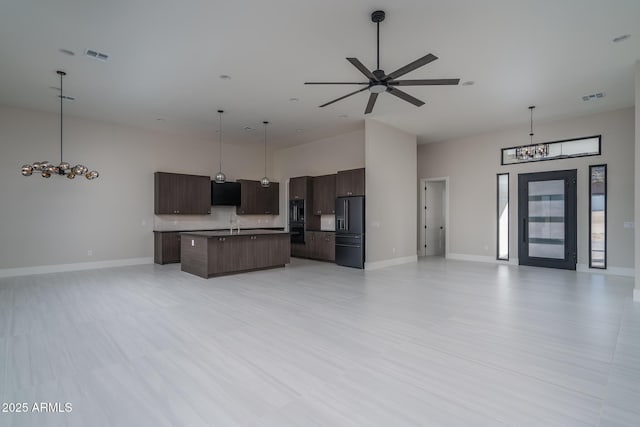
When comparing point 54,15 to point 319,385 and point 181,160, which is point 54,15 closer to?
point 319,385

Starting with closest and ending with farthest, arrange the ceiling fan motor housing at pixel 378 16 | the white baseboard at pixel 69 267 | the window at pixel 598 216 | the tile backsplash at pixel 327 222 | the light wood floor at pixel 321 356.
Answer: the light wood floor at pixel 321 356, the ceiling fan motor housing at pixel 378 16, the white baseboard at pixel 69 267, the window at pixel 598 216, the tile backsplash at pixel 327 222

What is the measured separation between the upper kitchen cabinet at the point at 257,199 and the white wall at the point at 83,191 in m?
1.16

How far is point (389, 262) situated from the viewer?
790 cm

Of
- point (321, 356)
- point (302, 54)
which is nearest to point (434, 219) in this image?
point (302, 54)

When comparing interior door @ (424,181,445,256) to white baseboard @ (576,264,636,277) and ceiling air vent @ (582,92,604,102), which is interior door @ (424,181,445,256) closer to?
white baseboard @ (576,264,636,277)

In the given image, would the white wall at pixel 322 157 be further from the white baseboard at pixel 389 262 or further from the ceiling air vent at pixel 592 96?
the ceiling air vent at pixel 592 96

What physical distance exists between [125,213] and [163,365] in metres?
6.36

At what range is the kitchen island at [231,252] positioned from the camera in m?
6.22

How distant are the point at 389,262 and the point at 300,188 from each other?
3.29 m

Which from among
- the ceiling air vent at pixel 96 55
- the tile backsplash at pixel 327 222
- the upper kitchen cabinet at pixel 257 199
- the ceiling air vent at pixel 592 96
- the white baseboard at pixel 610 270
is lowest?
the white baseboard at pixel 610 270

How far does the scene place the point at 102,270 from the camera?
710 cm

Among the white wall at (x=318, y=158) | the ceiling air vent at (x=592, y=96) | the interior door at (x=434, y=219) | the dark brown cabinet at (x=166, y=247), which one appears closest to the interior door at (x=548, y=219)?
the ceiling air vent at (x=592, y=96)

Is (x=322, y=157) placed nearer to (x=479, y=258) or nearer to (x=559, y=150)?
(x=479, y=258)

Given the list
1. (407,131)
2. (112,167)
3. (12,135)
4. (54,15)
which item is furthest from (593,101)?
(12,135)
